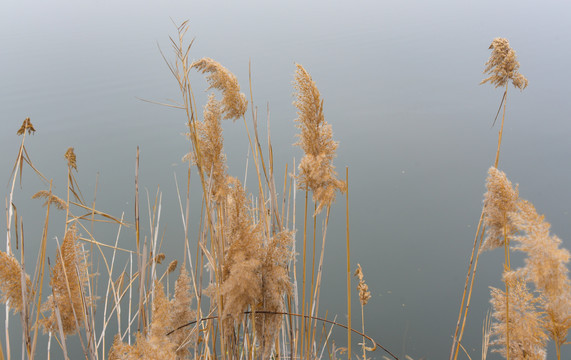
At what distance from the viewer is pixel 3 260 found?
2.70 feet

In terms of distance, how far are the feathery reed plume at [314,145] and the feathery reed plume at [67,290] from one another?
55 centimetres

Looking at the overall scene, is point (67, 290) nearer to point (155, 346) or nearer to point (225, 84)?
point (155, 346)

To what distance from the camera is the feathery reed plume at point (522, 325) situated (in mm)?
889

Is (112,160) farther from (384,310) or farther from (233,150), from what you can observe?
(384,310)

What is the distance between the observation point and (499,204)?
0.92m

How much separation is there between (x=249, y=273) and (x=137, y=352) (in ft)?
0.80

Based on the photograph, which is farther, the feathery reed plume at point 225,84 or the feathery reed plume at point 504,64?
the feathery reed plume at point 504,64

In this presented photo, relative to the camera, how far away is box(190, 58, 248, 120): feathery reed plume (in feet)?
3.66

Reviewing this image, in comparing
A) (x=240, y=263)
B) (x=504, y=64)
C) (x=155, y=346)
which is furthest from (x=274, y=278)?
(x=504, y=64)

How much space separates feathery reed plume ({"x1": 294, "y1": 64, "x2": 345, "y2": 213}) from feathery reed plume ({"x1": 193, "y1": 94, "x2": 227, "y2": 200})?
0.22 m

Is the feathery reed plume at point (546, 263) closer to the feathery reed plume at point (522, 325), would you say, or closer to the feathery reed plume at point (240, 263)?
the feathery reed plume at point (522, 325)

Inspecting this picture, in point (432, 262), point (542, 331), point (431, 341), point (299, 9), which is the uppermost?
point (299, 9)

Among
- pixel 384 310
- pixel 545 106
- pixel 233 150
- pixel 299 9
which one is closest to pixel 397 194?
pixel 384 310

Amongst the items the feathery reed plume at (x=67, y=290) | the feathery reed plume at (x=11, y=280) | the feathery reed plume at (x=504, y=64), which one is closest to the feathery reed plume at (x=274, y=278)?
the feathery reed plume at (x=67, y=290)
